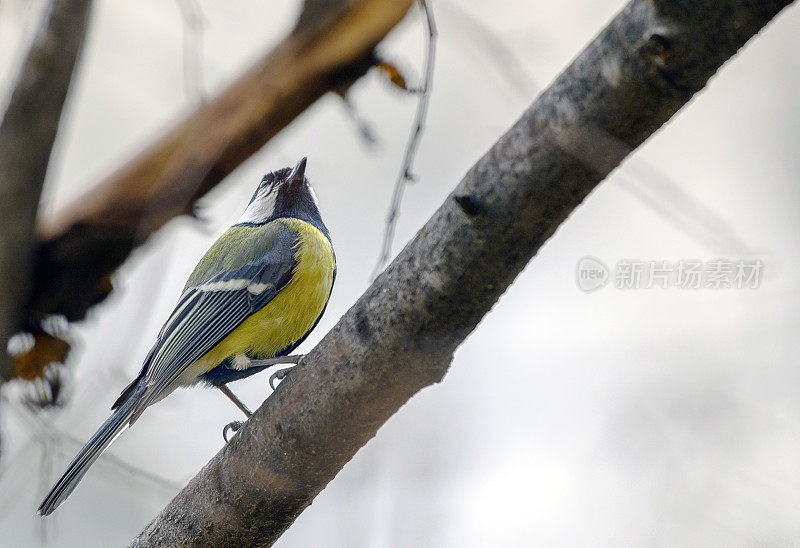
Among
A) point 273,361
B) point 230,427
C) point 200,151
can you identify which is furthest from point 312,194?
point 230,427

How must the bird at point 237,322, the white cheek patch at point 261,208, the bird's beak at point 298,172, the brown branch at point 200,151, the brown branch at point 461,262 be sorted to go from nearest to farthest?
the brown branch at point 461,262
the bird at point 237,322
the brown branch at point 200,151
the bird's beak at point 298,172
the white cheek patch at point 261,208

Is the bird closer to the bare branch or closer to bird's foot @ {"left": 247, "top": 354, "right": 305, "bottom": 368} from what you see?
bird's foot @ {"left": 247, "top": 354, "right": 305, "bottom": 368}

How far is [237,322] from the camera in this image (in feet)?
8.04

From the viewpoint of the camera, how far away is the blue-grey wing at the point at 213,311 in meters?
2.41

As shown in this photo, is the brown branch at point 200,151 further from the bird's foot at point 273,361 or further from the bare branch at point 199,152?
the bird's foot at point 273,361

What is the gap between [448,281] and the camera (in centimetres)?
128

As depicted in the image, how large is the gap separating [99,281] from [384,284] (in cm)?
211

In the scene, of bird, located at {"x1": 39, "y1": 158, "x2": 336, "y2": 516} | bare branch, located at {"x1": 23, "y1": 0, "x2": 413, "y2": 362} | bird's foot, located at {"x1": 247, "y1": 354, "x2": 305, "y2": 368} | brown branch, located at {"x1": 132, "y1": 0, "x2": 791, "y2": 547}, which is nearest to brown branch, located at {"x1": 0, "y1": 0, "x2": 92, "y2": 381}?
bare branch, located at {"x1": 23, "y1": 0, "x2": 413, "y2": 362}

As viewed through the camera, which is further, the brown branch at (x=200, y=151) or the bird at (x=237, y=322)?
the brown branch at (x=200, y=151)

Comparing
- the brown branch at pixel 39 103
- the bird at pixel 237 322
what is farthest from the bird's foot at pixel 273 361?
the brown branch at pixel 39 103

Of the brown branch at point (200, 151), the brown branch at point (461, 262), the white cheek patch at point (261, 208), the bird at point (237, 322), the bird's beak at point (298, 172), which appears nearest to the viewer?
the brown branch at point (461, 262)

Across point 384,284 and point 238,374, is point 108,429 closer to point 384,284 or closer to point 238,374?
point 238,374

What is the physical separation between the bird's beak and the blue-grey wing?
481mm

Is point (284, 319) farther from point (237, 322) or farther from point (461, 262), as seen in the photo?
point (461, 262)
